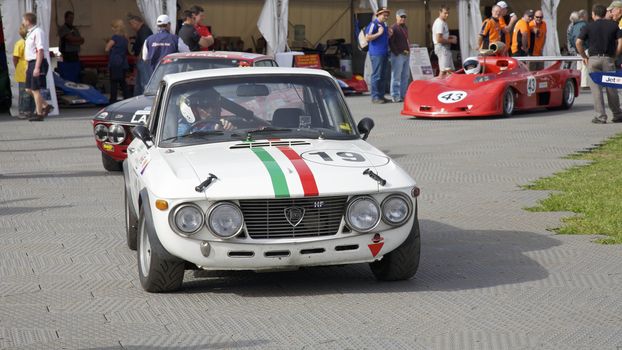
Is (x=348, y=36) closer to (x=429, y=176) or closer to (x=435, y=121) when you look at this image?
(x=435, y=121)

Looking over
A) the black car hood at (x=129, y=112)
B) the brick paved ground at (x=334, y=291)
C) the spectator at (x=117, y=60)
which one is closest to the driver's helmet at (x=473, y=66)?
the spectator at (x=117, y=60)

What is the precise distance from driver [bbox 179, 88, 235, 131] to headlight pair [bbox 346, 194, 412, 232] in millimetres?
1374

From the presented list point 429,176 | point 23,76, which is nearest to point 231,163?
point 429,176

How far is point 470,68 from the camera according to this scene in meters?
19.3

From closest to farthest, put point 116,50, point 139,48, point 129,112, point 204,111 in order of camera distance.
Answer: point 204,111, point 129,112, point 116,50, point 139,48

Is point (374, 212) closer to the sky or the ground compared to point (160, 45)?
closer to the ground

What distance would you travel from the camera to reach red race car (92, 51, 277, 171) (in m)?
12.0

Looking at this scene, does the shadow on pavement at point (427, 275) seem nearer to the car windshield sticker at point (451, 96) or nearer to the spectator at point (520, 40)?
the car windshield sticker at point (451, 96)

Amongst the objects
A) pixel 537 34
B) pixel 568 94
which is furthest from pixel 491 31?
pixel 568 94

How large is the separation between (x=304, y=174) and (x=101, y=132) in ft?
20.1

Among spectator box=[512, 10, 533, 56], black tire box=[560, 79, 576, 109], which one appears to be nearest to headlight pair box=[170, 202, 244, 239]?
black tire box=[560, 79, 576, 109]

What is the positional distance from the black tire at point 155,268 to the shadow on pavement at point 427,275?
0.17 m

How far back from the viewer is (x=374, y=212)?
661 cm

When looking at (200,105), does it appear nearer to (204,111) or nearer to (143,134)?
(204,111)
